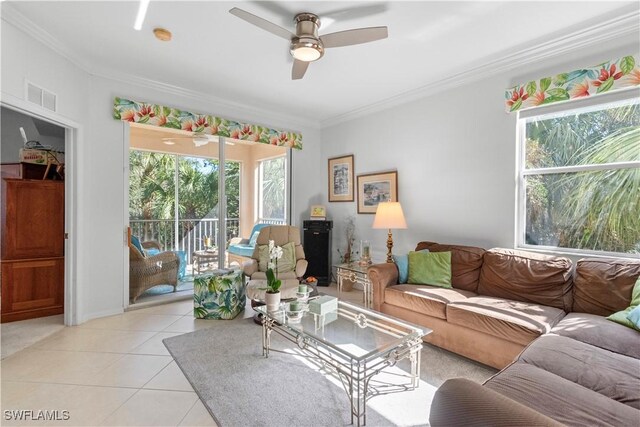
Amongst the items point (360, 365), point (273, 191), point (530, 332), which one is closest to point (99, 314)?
point (273, 191)

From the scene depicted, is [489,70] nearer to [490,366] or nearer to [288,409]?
[490,366]

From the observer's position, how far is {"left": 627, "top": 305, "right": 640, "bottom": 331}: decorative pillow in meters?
1.86

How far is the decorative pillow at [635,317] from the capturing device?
73.0 inches

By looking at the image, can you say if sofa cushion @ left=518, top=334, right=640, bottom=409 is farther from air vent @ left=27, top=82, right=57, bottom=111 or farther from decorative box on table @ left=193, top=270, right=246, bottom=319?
air vent @ left=27, top=82, right=57, bottom=111

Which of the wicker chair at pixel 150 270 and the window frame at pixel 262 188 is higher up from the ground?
the window frame at pixel 262 188

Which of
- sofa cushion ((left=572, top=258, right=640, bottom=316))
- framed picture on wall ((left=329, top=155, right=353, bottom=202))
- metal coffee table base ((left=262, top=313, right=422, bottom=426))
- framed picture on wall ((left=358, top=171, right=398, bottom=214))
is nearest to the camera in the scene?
metal coffee table base ((left=262, top=313, right=422, bottom=426))

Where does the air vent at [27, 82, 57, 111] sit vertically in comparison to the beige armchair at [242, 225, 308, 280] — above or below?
above

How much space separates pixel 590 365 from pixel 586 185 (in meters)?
1.90

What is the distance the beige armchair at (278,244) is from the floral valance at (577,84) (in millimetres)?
2880

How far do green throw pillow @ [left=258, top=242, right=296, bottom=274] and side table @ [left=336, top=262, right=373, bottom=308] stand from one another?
64 cm

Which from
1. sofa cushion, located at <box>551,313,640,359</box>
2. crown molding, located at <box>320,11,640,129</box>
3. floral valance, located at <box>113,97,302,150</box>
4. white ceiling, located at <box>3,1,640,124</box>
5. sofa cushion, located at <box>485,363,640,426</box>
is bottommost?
sofa cushion, located at <box>485,363,640,426</box>

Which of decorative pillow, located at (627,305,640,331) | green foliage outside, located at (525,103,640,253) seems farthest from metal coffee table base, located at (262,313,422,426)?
green foliage outside, located at (525,103,640,253)

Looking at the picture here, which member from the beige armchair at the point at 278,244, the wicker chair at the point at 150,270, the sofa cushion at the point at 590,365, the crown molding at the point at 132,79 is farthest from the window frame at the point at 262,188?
the sofa cushion at the point at 590,365

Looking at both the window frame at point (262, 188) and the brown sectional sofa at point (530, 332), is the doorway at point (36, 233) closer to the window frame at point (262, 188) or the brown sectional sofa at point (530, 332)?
the window frame at point (262, 188)
